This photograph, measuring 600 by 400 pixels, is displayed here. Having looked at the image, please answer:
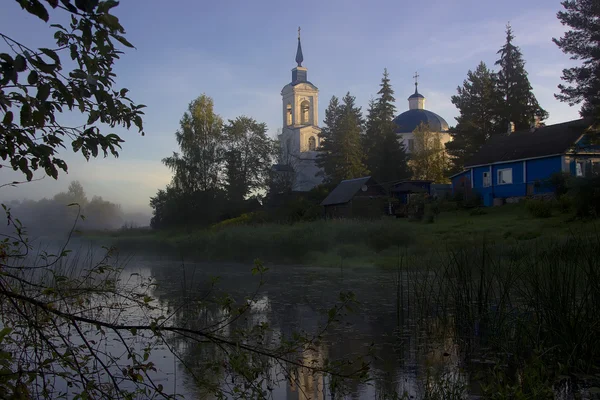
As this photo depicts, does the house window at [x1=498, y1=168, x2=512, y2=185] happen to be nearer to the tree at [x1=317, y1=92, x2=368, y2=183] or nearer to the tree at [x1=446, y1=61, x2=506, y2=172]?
the tree at [x1=446, y1=61, x2=506, y2=172]

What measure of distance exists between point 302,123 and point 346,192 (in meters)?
27.1

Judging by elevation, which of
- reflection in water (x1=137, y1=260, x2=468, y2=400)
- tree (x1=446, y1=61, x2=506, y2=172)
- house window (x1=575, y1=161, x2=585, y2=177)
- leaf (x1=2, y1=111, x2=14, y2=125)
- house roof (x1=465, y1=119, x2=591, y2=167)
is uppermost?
tree (x1=446, y1=61, x2=506, y2=172)

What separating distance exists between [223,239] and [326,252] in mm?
5877

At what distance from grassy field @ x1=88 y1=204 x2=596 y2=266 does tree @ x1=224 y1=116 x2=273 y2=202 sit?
1790 centimetres

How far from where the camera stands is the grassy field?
17.3m

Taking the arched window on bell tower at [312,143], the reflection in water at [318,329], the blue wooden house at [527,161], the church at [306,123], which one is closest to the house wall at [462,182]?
the blue wooden house at [527,161]

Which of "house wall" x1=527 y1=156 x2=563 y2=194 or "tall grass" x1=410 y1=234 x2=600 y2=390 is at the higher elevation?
"house wall" x1=527 y1=156 x2=563 y2=194

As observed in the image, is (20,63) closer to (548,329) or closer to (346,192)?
(548,329)

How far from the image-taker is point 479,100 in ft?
147

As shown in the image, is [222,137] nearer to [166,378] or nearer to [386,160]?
[386,160]

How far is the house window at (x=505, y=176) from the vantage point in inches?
1220

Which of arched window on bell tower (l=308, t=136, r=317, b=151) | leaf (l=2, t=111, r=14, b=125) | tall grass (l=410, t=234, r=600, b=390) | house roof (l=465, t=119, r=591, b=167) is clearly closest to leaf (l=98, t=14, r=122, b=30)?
leaf (l=2, t=111, r=14, b=125)

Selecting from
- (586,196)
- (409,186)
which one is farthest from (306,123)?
(586,196)

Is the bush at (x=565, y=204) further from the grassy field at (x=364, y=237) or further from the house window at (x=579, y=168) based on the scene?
the house window at (x=579, y=168)
